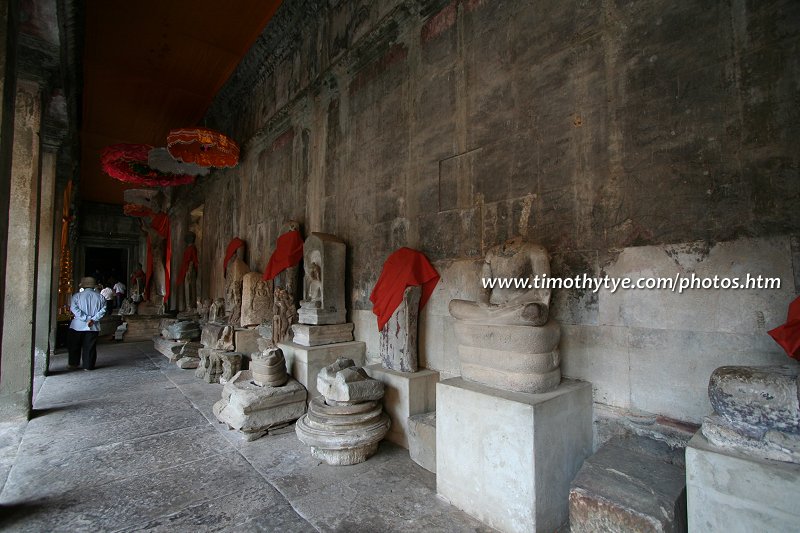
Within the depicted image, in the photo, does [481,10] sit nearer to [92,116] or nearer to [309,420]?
[309,420]

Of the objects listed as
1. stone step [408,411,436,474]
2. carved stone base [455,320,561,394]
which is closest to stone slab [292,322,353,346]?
stone step [408,411,436,474]

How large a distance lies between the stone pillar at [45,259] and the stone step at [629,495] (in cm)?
855

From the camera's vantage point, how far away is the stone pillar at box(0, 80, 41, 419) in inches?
186

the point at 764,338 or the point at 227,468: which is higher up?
the point at 764,338

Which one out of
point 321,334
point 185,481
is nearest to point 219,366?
point 321,334

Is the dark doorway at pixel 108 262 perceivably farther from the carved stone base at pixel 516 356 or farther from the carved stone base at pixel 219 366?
the carved stone base at pixel 516 356

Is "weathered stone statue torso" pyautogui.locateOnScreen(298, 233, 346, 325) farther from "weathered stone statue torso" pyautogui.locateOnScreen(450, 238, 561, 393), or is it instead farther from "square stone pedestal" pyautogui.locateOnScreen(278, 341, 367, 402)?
"weathered stone statue torso" pyautogui.locateOnScreen(450, 238, 561, 393)

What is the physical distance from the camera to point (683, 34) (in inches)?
103

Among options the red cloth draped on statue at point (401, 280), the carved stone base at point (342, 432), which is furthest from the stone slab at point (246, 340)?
the carved stone base at point (342, 432)

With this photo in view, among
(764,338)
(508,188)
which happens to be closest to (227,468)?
(508,188)

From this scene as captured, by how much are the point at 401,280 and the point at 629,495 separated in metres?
2.69

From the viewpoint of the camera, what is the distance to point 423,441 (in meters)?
3.46

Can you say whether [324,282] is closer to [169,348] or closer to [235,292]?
[235,292]

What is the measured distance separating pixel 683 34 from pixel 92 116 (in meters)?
13.9
